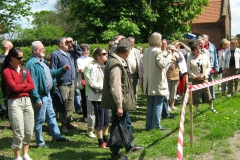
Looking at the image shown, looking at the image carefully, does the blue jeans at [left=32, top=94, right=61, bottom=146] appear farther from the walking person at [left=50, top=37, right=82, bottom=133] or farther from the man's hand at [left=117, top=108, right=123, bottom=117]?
the man's hand at [left=117, top=108, right=123, bottom=117]

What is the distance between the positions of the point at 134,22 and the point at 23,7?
1371cm

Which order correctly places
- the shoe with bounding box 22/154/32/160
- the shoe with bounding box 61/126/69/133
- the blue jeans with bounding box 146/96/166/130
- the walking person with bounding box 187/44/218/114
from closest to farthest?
1. the shoe with bounding box 22/154/32/160
2. the blue jeans with bounding box 146/96/166/130
3. the shoe with bounding box 61/126/69/133
4. the walking person with bounding box 187/44/218/114

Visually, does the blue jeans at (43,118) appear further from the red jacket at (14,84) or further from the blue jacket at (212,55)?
the blue jacket at (212,55)

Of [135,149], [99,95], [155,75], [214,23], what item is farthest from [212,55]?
[214,23]

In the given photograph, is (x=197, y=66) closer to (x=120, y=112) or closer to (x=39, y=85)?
(x=120, y=112)

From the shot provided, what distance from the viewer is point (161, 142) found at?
6.76 metres

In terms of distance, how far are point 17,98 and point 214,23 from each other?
33.4 meters

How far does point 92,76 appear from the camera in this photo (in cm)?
670

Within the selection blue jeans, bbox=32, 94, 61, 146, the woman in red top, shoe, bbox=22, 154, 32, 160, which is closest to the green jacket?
the woman in red top

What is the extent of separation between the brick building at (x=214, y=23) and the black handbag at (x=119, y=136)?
31.9 metres

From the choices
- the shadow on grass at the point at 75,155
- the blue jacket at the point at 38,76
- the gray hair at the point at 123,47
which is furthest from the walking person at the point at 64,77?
the gray hair at the point at 123,47

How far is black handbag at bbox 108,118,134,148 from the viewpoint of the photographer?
5582 mm

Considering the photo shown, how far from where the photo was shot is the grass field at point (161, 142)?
6.11m

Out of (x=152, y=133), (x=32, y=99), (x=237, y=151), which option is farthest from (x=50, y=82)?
(x=237, y=151)
